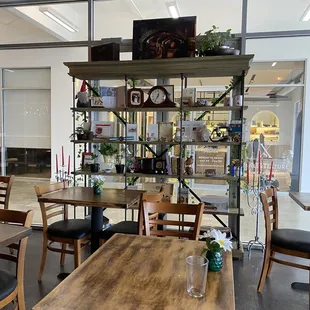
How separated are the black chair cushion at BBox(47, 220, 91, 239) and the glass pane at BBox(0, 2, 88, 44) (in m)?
2.65

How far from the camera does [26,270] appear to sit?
318 cm

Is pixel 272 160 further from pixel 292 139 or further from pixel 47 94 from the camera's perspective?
pixel 47 94

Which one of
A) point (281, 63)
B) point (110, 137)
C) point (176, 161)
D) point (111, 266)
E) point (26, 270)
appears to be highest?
point (281, 63)

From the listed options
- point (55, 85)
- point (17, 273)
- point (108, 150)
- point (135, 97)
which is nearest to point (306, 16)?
point (135, 97)

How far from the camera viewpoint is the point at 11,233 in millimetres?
1832

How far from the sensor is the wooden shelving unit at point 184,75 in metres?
3.31

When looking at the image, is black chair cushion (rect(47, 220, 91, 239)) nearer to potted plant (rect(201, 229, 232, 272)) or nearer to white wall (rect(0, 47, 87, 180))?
potted plant (rect(201, 229, 232, 272))

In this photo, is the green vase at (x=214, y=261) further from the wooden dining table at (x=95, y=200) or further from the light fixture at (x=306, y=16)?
the light fixture at (x=306, y=16)

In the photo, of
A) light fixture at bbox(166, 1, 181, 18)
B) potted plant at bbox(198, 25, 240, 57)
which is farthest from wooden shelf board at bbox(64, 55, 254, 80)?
light fixture at bbox(166, 1, 181, 18)

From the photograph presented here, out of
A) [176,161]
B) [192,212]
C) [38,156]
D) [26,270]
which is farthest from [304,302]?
[38,156]

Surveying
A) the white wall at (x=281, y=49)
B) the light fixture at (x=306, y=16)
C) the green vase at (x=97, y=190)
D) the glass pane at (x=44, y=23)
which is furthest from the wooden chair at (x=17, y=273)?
the white wall at (x=281, y=49)

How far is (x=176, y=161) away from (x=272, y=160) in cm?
327

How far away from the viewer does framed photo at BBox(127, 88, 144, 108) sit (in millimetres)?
3721

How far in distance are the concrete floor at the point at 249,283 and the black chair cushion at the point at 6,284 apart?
0.71 metres
